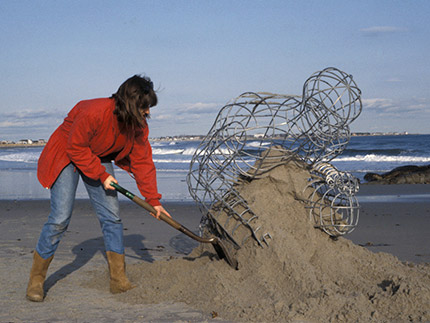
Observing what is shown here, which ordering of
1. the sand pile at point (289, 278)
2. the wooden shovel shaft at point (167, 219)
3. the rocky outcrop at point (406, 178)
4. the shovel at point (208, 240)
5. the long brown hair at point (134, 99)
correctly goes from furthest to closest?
1. the rocky outcrop at point (406, 178)
2. the shovel at point (208, 240)
3. the wooden shovel shaft at point (167, 219)
4. the long brown hair at point (134, 99)
5. the sand pile at point (289, 278)

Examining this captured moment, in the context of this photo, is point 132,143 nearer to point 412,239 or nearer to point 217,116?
point 217,116

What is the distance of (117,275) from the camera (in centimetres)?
379

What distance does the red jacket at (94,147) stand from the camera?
335 centimetres

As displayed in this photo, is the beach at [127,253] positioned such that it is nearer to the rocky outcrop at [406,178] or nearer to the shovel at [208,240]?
the shovel at [208,240]

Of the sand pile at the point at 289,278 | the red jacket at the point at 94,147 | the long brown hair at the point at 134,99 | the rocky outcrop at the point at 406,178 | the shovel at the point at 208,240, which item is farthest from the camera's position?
the rocky outcrop at the point at 406,178

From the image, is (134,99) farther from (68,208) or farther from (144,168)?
(68,208)

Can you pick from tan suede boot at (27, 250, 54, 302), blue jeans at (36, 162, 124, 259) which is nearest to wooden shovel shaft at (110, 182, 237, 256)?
blue jeans at (36, 162, 124, 259)

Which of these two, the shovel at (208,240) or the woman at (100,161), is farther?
the shovel at (208,240)

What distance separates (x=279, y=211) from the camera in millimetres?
3869

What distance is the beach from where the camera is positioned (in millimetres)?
3264

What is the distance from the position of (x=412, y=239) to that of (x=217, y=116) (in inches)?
142

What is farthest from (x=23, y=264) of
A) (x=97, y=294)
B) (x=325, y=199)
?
(x=325, y=199)

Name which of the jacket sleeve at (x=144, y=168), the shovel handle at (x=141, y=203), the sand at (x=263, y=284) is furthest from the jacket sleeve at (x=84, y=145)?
the sand at (x=263, y=284)

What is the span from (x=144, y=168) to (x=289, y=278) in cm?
136
